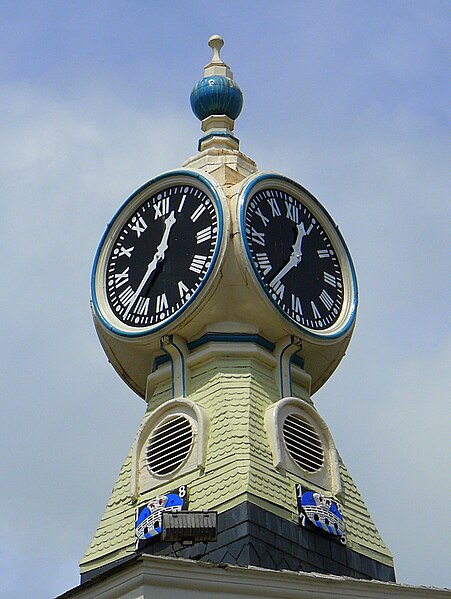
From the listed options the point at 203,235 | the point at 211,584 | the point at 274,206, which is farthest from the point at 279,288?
the point at 211,584

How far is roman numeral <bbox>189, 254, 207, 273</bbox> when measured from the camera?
98.7ft

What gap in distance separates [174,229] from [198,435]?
4126 millimetres

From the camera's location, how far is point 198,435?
1130 inches

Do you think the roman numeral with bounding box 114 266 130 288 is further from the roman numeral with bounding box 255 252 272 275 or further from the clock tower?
the roman numeral with bounding box 255 252 272 275

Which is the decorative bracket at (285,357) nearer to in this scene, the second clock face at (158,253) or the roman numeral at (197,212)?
the second clock face at (158,253)

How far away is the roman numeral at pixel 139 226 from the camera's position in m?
31.8

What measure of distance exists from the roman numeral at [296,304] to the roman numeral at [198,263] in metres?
1.71

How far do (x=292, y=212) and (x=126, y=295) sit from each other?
325 centimetres

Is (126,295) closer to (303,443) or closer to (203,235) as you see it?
(203,235)

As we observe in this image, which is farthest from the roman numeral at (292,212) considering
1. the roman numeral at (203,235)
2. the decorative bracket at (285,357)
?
→ the decorative bracket at (285,357)

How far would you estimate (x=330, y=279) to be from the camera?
104 ft

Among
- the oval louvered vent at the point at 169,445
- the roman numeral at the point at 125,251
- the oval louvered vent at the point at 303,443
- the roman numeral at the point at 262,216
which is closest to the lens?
the oval louvered vent at the point at 169,445

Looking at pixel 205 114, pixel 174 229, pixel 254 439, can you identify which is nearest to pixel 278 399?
pixel 254 439

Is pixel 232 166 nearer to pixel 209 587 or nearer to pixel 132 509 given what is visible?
pixel 132 509
